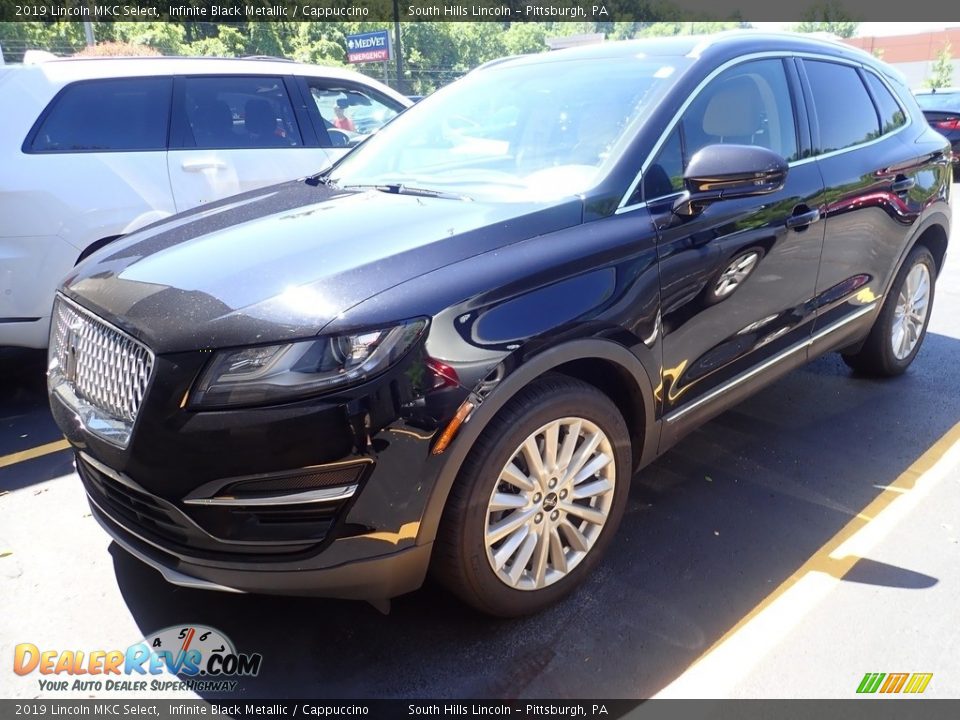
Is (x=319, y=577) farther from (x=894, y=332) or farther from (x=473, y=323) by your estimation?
(x=894, y=332)

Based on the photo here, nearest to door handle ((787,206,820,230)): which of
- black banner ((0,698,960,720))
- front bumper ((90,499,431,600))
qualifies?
black banner ((0,698,960,720))

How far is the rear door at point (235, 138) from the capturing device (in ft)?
14.9

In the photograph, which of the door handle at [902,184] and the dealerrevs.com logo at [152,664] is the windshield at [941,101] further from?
the dealerrevs.com logo at [152,664]

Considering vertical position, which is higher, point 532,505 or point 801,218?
point 801,218

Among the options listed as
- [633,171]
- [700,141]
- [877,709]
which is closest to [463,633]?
[877,709]

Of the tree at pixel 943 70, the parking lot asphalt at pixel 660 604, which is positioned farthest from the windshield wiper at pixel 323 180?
the tree at pixel 943 70

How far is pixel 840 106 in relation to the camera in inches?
139

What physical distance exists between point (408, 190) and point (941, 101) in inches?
571

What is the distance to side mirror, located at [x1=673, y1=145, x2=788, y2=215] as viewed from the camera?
8.16ft

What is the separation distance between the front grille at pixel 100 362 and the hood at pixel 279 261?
0.17ft

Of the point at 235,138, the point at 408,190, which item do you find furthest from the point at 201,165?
the point at 408,190

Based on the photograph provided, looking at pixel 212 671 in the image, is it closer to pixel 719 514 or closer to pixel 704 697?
pixel 704 697

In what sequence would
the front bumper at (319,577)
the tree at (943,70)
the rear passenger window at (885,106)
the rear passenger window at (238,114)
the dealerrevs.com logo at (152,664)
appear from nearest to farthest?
the front bumper at (319,577) → the dealerrevs.com logo at (152,664) → the rear passenger window at (885,106) → the rear passenger window at (238,114) → the tree at (943,70)

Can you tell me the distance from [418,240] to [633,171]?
839 mm
